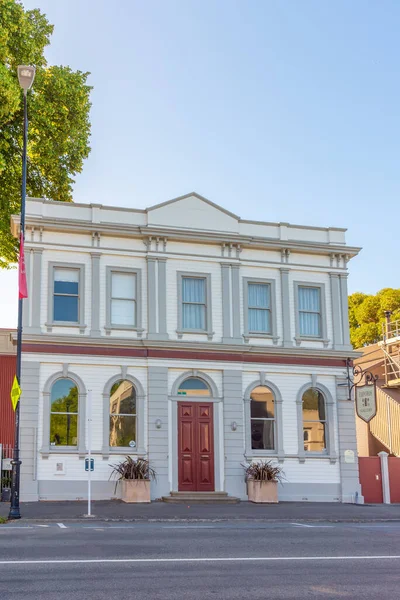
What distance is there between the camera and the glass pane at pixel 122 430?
24.2 m

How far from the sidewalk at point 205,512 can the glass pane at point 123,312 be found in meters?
5.53

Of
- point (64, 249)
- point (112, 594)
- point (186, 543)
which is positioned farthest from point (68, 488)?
point (112, 594)

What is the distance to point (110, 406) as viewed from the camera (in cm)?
2433

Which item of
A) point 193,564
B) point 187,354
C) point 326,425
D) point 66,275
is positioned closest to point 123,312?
point 66,275

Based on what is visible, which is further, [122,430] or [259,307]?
[259,307]

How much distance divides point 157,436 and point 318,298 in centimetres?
756

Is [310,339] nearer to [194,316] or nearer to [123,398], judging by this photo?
[194,316]

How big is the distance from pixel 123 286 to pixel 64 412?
439 cm

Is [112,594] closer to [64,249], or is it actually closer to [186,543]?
[186,543]

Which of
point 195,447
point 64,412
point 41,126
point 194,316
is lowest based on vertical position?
point 195,447

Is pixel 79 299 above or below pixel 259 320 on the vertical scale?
above

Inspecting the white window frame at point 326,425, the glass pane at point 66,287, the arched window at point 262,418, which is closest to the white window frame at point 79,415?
the glass pane at point 66,287

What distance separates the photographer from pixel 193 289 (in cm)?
2602

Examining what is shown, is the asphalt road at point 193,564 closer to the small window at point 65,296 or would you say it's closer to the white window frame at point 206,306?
the small window at point 65,296
